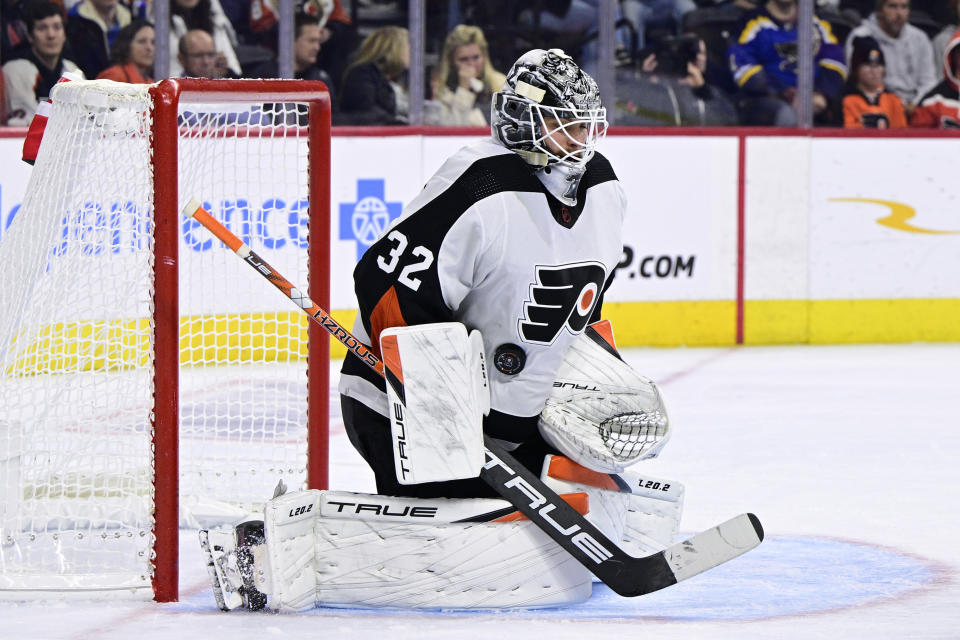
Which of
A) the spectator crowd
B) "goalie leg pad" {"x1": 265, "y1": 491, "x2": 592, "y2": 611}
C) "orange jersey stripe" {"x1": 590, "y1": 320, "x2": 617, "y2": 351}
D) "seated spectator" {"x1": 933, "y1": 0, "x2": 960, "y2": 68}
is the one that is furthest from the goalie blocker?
"seated spectator" {"x1": 933, "y1": 0, "x2": 960, "y2": 68}

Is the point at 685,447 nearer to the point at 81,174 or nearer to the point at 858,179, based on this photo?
the point at 81,174

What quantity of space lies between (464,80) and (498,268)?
3.79 metres

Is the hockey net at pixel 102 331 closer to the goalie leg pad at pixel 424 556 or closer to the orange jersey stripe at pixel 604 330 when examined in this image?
the goalie leg pad at pixel 424 556

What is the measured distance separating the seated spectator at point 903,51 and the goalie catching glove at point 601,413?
4267 mm

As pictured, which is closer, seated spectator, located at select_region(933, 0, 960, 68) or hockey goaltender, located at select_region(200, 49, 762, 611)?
hockey goaltender, located at select_region(200, 49, 762, 611)

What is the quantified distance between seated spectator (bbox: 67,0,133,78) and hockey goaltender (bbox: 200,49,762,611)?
352 cm

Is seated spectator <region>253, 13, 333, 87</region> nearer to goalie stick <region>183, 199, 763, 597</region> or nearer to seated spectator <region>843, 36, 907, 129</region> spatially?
seated spectator <region>843, 36, 907, 129</region>

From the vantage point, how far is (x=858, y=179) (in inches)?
260

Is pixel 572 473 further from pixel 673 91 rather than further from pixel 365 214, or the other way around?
pixel 673 91

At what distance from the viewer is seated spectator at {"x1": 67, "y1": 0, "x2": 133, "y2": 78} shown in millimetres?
5961

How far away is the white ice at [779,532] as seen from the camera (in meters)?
2.55

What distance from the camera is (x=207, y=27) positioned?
6090 millimetres

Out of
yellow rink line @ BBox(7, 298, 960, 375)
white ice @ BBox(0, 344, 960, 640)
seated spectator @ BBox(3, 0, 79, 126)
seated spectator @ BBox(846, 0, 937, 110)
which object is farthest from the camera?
seated spectator @ BBox(846, 0, 937, 110)

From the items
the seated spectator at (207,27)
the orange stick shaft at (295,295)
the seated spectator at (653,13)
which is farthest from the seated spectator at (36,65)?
the orange stick shaft at (295,295)
